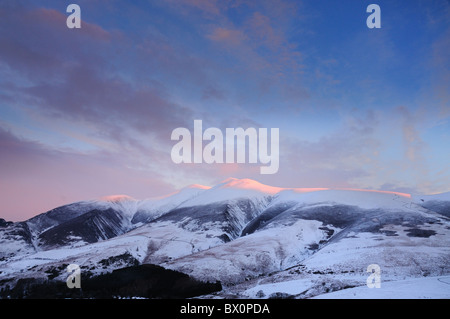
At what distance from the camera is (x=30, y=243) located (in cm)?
11050

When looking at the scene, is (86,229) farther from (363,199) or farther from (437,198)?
(437,198)

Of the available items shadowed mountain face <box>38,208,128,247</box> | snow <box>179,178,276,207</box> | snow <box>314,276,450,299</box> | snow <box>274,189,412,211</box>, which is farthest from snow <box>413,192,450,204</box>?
shadowed mountain face <box>38,208,128,247</box>

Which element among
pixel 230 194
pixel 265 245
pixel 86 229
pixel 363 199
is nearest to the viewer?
pixel 265 245

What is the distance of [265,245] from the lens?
7094 cm

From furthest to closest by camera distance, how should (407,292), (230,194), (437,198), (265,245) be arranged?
(230,194) → (437,198) → (265,245) → (407,292)

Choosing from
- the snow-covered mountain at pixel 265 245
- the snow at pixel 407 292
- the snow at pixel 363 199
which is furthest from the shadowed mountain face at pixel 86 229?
the snow at pixel 407 292

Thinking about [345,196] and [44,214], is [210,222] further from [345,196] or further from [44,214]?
[44,214]

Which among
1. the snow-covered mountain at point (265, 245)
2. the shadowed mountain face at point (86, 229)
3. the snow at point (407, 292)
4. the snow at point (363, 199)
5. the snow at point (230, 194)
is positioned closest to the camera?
the snow at point (407, 292)

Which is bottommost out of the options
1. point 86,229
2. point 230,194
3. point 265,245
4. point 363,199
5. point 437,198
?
point 86,229

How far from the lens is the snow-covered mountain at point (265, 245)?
138 ft

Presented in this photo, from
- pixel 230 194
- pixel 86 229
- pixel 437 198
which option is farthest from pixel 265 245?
pixel 437 198

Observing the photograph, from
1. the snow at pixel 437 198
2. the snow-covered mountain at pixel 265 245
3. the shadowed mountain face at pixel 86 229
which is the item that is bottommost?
the shadowed mountain face at pixel 86 229

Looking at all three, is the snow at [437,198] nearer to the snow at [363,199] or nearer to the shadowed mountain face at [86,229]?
the snow at [363,199]
